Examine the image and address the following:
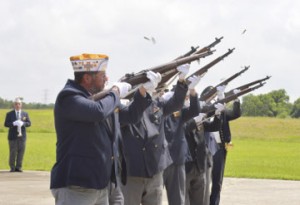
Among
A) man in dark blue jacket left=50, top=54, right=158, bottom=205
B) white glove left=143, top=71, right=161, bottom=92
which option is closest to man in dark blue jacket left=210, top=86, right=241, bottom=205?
white glove left=143, top=71, right=161, bottom=92

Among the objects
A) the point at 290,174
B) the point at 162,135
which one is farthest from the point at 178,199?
the point at 290,174

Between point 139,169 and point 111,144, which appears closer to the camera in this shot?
point 111,144

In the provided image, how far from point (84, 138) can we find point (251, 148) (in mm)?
34112

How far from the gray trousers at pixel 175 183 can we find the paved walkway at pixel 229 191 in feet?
12.6

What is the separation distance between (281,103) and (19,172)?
111 meters

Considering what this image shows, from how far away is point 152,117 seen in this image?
7.99 metres

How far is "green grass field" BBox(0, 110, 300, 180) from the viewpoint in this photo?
850 inches

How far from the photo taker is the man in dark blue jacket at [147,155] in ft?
25.3

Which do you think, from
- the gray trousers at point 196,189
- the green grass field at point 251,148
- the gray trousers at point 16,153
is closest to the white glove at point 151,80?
the gray trousers at point 196,189

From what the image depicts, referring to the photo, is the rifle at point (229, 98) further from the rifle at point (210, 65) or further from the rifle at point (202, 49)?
the rifle at point (202, 49)

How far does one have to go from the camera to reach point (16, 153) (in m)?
19.6

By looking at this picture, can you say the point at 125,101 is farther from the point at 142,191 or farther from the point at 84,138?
the point at 84,138

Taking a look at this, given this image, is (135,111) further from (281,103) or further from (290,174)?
(281,103)

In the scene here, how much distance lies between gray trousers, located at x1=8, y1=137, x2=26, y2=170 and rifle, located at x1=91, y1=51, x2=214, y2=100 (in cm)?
1127
